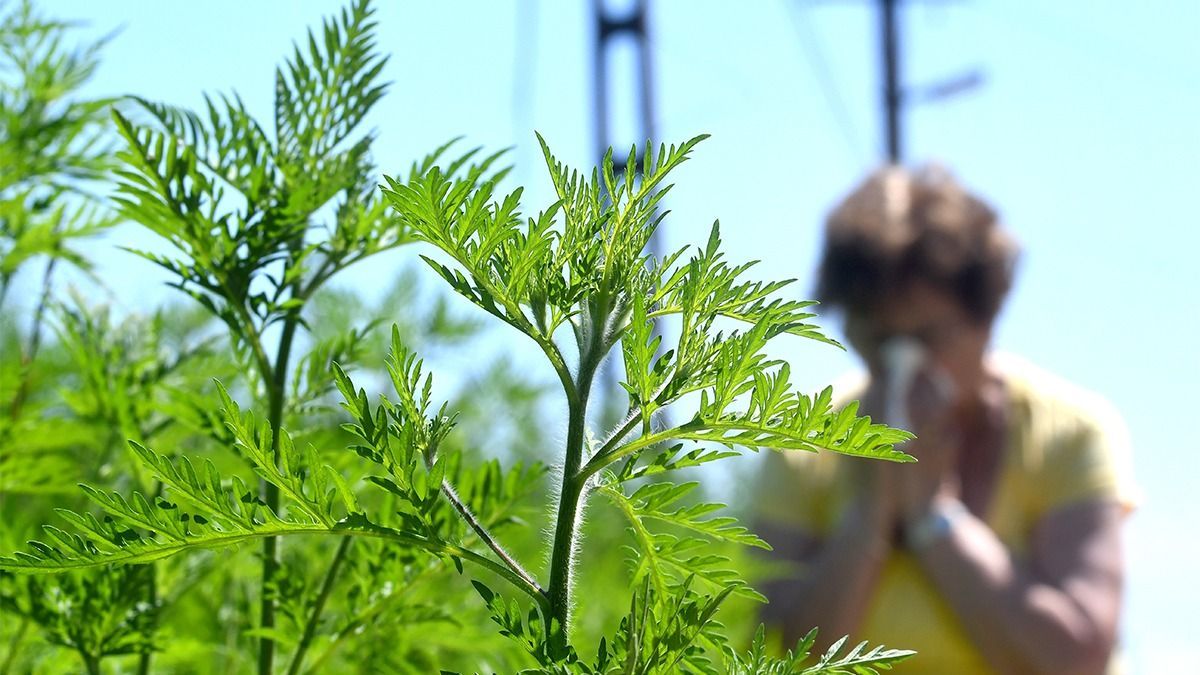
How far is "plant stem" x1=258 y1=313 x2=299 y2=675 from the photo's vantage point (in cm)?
75

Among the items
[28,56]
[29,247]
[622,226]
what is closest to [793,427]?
[622,226]

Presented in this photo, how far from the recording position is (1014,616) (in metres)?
2.43

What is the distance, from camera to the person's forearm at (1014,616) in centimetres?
243

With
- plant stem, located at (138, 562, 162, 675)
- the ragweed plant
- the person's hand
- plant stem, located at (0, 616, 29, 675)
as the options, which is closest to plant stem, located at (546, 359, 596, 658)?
the ragweed plant

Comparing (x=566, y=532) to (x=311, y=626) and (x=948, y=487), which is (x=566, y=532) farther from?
(x=948, y=487)

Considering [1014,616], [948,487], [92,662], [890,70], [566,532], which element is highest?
[890,70]

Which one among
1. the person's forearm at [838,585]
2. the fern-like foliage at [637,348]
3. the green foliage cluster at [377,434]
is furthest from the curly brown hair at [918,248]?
the fern-like foliage at [637,348]

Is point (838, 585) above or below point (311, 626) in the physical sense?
below

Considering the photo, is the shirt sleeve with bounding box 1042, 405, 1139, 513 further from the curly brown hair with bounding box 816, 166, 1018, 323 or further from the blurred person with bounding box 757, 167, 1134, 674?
the curly brown hair with bounding box 816, 166, 1018, 323

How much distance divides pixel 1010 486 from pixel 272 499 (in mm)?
2221

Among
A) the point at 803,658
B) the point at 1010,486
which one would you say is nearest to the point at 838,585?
the point at 1010,486

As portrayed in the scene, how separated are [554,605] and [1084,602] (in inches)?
87.3

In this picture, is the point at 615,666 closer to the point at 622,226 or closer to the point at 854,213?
the point at 622,226

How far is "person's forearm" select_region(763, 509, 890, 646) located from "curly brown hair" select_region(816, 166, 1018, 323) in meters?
0.52
